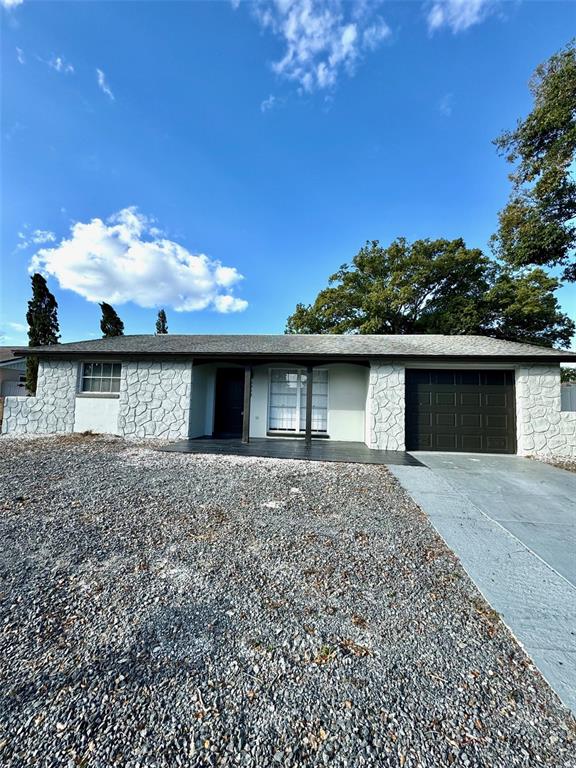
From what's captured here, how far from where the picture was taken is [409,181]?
12.9 metres

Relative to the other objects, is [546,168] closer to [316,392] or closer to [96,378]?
[316,392]

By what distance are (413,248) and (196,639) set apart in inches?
857

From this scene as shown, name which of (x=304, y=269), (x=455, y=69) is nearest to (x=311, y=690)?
(x=455, y=69)

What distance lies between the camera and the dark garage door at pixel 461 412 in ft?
28.0

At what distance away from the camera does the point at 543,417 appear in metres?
8.20

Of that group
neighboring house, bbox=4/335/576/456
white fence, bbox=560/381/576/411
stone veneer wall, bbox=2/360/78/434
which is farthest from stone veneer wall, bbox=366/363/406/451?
stone veneer wall, bbox=2/360/78/434

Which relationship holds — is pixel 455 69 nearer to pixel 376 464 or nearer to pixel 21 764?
pixel 376 464

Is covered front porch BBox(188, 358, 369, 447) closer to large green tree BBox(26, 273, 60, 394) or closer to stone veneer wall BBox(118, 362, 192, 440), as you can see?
stone veneer wall BBox(118, 362, 192, 440)

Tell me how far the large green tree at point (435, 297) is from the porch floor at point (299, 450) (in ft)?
40.5

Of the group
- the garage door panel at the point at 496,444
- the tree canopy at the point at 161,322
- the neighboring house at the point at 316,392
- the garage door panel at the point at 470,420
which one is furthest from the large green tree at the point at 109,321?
the garage door panel at the point at 496,444

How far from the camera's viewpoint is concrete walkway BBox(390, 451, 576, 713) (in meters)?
1.97

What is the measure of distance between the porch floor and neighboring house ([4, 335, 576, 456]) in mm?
513

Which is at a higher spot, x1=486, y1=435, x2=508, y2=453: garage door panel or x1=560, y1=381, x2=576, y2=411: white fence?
x1=560, y1=381, x2=576, y2=411: white fence

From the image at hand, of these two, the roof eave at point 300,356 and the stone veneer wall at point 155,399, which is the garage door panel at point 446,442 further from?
the stone veneer wall at point 155,399
